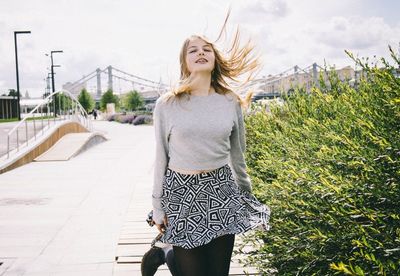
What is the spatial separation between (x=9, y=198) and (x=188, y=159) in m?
6.77

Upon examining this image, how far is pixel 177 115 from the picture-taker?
Result: 2.54m

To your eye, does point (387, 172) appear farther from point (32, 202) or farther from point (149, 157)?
point (149, 157)

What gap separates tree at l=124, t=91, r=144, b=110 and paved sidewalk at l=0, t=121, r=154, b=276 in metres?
57.0

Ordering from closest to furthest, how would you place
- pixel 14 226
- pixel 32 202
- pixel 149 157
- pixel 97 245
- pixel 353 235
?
pixel 353 235
pixel 97 245
pixel 14 226
pixel 32 202
pixel 149 157

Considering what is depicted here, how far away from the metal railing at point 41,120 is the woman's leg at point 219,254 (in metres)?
11.0

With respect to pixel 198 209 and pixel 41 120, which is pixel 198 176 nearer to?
pixel 198 209

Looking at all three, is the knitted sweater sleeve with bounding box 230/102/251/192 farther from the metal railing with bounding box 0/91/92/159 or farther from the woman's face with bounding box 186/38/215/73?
the metal railing with bounding box 0/91/92/159

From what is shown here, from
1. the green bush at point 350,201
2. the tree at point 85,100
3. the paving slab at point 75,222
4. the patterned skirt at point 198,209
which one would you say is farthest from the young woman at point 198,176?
the tree at point 85,100

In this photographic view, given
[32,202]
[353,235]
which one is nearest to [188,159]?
[353,235]

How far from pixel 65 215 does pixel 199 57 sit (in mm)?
4876

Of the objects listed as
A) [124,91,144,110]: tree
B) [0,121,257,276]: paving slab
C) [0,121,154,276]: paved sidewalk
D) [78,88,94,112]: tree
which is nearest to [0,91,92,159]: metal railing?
[0,121,154,276]: paved sidewalk

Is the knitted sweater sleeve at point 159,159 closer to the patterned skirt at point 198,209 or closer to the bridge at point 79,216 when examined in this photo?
the patterned skirt at point 198,209

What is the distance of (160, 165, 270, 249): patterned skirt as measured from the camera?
248cm

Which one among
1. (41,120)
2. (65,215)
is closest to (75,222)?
(65,215)
